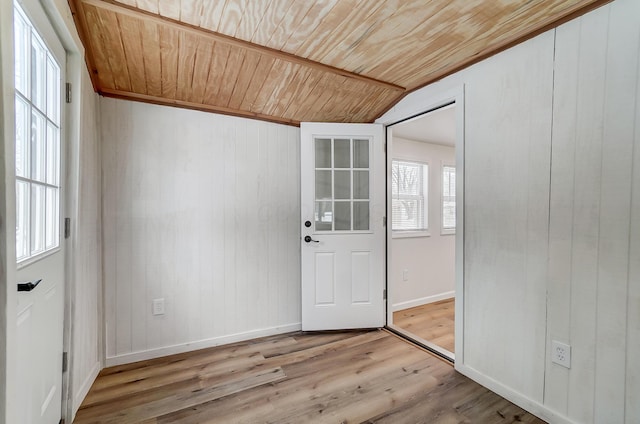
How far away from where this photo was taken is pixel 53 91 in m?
1.36

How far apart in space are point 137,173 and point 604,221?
3.02 meters

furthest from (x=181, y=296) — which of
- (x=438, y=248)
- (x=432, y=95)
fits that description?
(x=438, y=248)

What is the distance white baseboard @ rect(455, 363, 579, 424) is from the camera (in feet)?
5.19

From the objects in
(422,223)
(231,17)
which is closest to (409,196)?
(422,223)

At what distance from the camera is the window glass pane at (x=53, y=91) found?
1321mm

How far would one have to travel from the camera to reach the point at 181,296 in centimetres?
237

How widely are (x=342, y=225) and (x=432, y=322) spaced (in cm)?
151

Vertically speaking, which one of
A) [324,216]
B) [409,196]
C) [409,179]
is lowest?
[324,216]

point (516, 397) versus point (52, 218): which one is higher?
point (52, 218)

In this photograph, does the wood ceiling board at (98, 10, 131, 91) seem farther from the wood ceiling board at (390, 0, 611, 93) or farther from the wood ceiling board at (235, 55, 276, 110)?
the wood ceiling board at (390, 0, 611, 93)

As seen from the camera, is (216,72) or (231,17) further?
(216,72)

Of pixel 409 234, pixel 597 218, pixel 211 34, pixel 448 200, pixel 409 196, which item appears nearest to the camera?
pixel 597 218

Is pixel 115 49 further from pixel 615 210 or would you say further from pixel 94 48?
pixel 615 210

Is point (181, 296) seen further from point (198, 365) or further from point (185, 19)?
point (185, 19)
